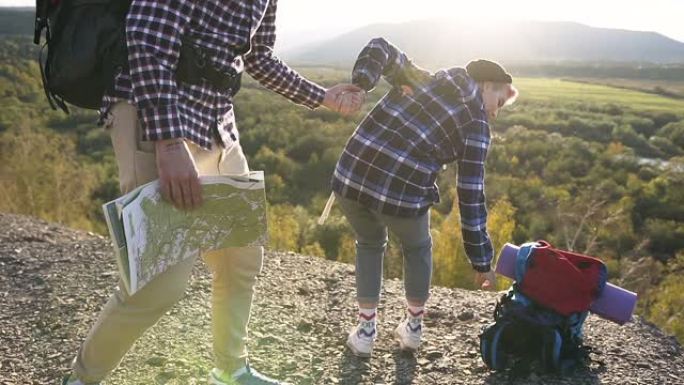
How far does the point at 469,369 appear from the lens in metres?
3.05

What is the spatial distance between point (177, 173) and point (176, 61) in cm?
27

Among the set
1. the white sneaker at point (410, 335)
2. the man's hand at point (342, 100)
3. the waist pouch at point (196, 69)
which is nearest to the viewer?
the waist pouch at point (196, 69)

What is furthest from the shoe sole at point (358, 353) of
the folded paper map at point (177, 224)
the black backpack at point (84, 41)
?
the black backpack at point (84, 41)

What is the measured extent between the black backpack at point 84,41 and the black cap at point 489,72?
4.86ft

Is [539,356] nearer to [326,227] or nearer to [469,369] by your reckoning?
[469,369]

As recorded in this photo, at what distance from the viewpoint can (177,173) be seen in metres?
1.60

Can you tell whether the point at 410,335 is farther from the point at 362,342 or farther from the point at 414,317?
the point at 362,342

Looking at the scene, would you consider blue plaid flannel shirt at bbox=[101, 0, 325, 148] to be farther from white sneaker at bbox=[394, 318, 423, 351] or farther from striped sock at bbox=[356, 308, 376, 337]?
white sneaker at bbox=[394, 318, 423, 351]

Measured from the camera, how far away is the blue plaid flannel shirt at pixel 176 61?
150 centimetres

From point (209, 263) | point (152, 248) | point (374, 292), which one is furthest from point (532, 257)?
point (152, 248)

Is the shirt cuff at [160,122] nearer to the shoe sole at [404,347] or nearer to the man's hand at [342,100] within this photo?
the man's hand at [342,100]

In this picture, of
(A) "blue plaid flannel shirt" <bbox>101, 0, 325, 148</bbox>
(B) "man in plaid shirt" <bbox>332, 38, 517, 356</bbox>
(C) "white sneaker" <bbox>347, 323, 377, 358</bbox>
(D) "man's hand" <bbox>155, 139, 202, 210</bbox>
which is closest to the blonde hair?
(B) "man in plaid shirt" <bbox>332, 38, 517, 356</bbox>

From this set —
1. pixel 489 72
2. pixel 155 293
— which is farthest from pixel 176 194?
pixel 489 72

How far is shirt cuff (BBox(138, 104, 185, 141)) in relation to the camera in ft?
5.03
